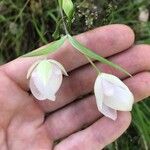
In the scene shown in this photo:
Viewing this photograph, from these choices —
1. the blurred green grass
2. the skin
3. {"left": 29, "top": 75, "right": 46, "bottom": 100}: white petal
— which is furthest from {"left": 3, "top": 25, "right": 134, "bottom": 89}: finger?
the blurred green grass

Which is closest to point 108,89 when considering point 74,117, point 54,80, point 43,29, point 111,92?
point 111,92

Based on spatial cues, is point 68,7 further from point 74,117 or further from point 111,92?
point 74,117

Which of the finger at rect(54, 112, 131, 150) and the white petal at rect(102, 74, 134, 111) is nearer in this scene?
the white petal at rect(102, 74, 134, 111)

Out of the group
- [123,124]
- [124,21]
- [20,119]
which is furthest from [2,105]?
[124,21]

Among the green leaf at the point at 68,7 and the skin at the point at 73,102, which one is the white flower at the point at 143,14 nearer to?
the skin at the point at 73,102

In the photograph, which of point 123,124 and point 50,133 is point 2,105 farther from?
point 123,124

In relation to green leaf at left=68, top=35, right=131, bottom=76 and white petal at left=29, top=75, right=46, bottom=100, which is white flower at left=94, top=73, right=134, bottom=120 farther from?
white petal at left=29, top=75, right=46, bottom=100

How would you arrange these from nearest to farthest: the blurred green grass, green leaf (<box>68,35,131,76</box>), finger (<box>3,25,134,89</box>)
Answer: green leaf (<box>68,35,131,76</box>) → finger (<box>3,25,134,89</box>) → the blurred green grass
